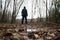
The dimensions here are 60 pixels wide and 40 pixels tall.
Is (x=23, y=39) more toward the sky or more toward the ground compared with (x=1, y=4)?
more toward the ground

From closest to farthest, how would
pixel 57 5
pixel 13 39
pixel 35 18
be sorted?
pixel 13 39 < pixel 57 5 < pixel 35 18

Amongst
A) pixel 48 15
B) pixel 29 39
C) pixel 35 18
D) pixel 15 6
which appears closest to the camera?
pixel 29 39

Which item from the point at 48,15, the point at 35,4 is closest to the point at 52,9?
the point at 48,15

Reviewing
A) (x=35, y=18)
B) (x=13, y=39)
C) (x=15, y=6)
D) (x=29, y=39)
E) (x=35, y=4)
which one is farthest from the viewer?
(x=35, y=18)

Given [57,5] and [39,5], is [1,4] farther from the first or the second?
[39,5]

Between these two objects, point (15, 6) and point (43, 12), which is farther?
point (43, 12)

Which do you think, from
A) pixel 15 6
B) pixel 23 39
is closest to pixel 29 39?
pixel 23 39

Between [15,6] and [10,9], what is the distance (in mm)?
6154

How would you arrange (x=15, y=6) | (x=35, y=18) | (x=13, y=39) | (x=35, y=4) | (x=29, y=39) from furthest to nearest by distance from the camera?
(x=35, y=18), (x=35, y=4), (x=15, y=6), (x=29, y=39), (x=13, y=39)

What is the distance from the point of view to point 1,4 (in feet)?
133

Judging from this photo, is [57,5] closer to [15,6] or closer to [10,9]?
[15,6]

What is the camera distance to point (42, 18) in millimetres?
57938

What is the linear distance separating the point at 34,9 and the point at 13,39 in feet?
181

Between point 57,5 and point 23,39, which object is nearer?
point 23,39
